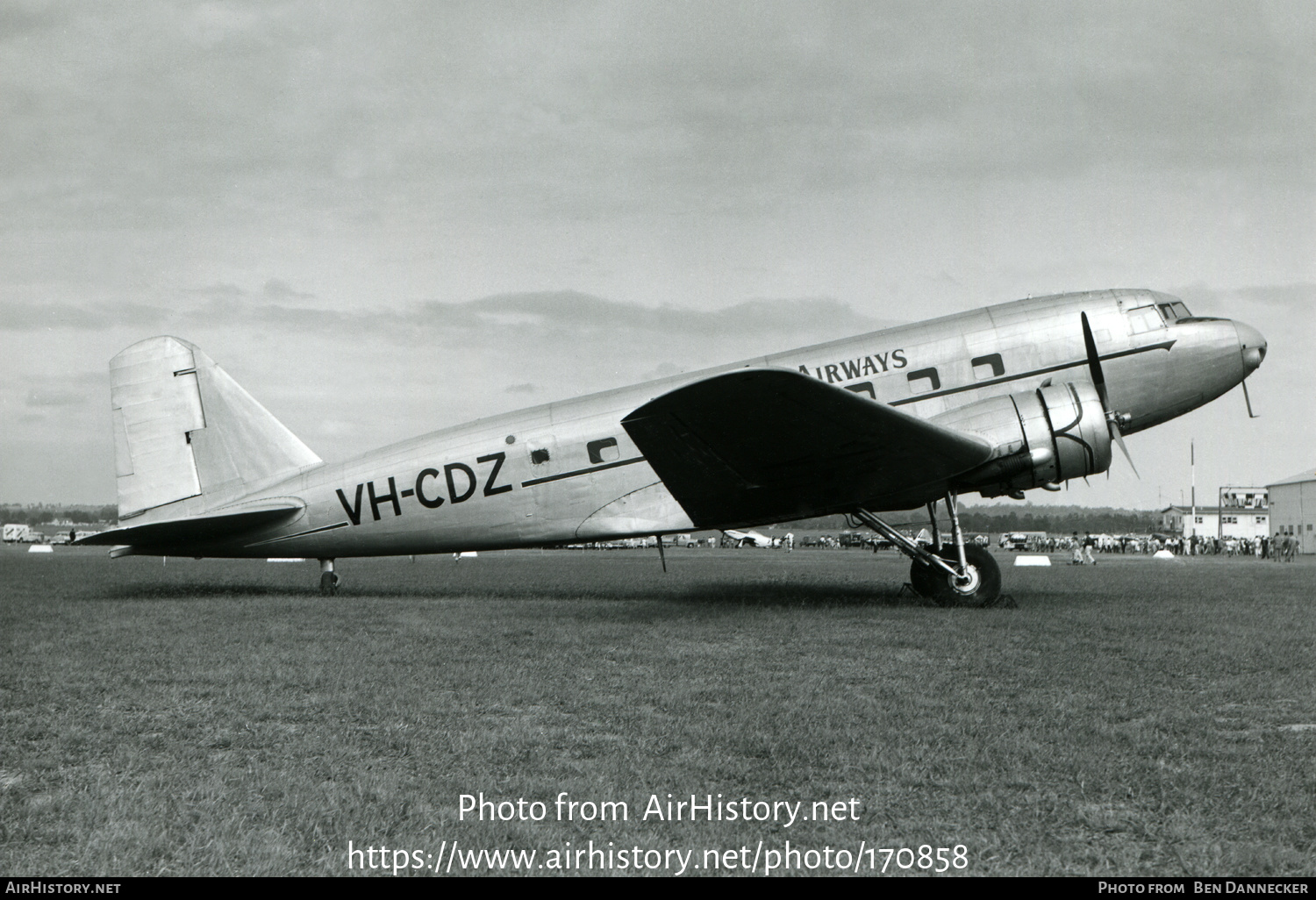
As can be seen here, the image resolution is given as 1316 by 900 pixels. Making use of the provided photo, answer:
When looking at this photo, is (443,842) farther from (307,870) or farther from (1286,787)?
(1286,787)

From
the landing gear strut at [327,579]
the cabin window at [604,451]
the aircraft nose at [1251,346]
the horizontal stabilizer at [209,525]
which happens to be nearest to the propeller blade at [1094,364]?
the aircraft nose at [1251,346]

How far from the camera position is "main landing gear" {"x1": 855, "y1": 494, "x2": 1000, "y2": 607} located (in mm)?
10562

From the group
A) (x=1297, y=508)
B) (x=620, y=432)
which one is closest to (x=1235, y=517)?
(x=1297, y=508)

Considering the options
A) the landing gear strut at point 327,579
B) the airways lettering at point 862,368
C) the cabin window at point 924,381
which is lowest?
the landing gear strut at point 327,579

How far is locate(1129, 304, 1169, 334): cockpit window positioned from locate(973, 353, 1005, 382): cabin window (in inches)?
63.7

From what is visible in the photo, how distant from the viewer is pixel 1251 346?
1122 centimetres

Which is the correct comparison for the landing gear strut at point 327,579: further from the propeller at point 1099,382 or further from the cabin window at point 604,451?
the propeller at point 1099,382

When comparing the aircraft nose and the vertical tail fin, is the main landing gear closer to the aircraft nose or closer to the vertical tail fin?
the aircraft nose

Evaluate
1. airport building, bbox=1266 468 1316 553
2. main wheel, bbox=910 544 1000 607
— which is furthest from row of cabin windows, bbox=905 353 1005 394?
airport building, bbox=1266 468 1316 553

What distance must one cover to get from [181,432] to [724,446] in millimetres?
8074

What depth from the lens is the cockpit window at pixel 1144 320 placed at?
36.1 feet

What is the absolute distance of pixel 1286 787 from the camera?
11.9 feet

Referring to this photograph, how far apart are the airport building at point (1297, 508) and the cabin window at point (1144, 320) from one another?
5901 centimetres

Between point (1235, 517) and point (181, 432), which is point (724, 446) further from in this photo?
point (1235, 517)
